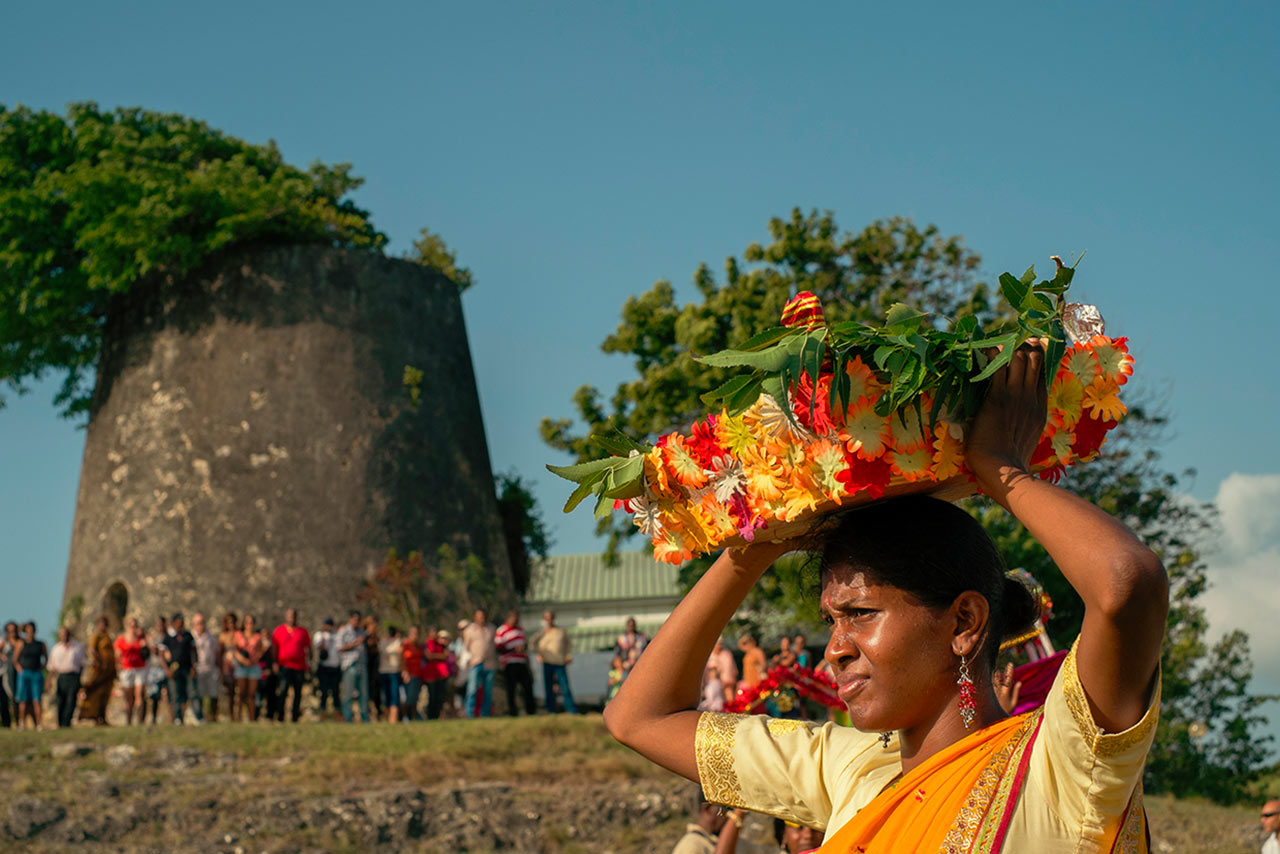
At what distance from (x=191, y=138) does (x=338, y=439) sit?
6194 millimetres

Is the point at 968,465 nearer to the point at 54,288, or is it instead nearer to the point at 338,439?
the point at 338,439

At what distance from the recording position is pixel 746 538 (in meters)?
2.44

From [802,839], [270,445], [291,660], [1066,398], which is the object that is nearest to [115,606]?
[270,445]

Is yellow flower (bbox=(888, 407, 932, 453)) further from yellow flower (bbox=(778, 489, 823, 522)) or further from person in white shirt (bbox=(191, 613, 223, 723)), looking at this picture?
person in white shirt (bbox=(191, 613, 223, 723))

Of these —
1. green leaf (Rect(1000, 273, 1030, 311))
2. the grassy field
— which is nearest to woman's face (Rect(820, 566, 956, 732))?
green leaf (Rect(1000, 273, 1030, 311))

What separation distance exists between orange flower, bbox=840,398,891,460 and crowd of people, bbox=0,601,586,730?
15.4 m

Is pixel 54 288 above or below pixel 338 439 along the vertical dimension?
above

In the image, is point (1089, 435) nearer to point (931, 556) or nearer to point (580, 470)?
point (931, 556)

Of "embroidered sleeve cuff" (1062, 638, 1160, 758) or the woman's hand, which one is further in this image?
the woman's hand

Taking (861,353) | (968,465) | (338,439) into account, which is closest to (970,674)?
(968,465)

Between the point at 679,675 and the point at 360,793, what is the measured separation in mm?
11360

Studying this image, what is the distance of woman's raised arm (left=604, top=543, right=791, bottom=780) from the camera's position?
8.68 feet

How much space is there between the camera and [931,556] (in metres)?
2.29

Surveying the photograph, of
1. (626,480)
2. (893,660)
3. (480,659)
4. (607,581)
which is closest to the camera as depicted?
(893,660)
